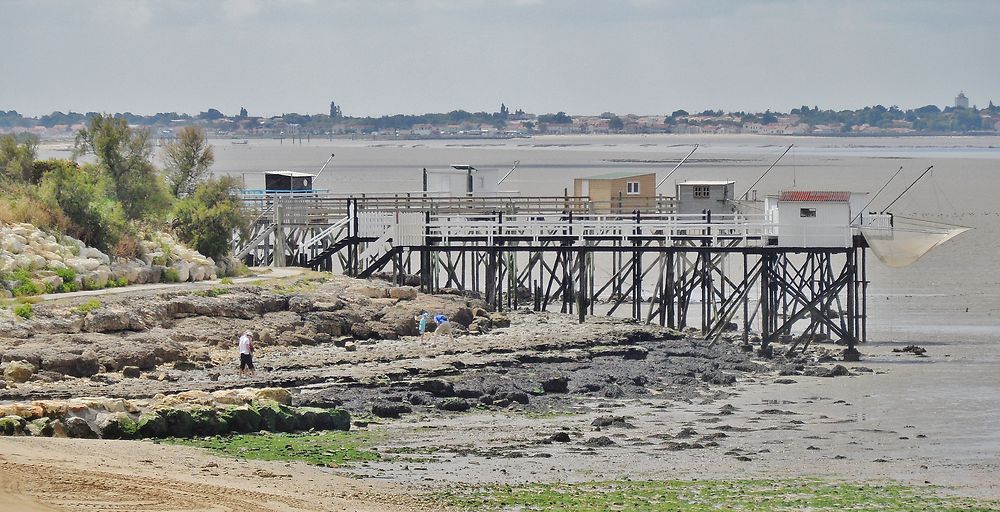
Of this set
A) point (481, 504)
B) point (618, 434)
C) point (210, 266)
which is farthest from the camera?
point (210, 266)

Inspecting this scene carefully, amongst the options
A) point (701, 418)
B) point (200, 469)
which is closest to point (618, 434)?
point (701, 418)

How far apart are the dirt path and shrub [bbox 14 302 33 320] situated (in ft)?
34.4

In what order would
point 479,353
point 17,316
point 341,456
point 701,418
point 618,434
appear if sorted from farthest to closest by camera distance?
1. point 479,353
2. point 17,316
3. point 701,418
4. point 618,434
5. point 341,456

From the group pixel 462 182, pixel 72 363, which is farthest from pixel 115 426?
pixel 462 182

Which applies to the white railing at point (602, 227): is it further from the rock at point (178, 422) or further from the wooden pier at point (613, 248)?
the rock at point (178, 422)

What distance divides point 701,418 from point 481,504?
31.9ft

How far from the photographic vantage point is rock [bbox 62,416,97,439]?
25578 millimetres

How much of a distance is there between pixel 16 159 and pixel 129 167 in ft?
10.4

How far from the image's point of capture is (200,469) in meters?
23.6

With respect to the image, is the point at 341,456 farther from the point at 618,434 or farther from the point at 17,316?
the point at 17,316

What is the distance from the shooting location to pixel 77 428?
84.4 ft

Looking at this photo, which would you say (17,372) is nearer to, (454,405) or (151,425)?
(151,425)

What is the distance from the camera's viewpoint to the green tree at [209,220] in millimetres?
45844

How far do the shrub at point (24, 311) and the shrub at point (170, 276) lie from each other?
6812mm
